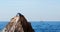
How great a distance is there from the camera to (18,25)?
2740mm

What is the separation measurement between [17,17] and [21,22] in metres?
0.08

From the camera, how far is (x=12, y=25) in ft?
8.98

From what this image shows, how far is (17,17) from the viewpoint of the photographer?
2.80m

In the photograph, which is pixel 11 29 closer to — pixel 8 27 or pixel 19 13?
pixel 8 27

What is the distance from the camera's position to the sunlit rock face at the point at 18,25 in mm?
2699

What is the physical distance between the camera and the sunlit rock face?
2.70m

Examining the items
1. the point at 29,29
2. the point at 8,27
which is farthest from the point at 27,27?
the point at 8,27

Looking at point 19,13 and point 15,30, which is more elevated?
point 19,13

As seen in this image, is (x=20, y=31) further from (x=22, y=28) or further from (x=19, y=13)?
(x=19, y=13)

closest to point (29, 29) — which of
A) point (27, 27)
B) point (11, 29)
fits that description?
point (27, 27)

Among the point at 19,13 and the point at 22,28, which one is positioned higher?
the point at 19,13

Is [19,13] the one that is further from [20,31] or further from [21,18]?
[20,31]

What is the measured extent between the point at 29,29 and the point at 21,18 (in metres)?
0.17

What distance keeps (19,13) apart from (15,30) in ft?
0.86
